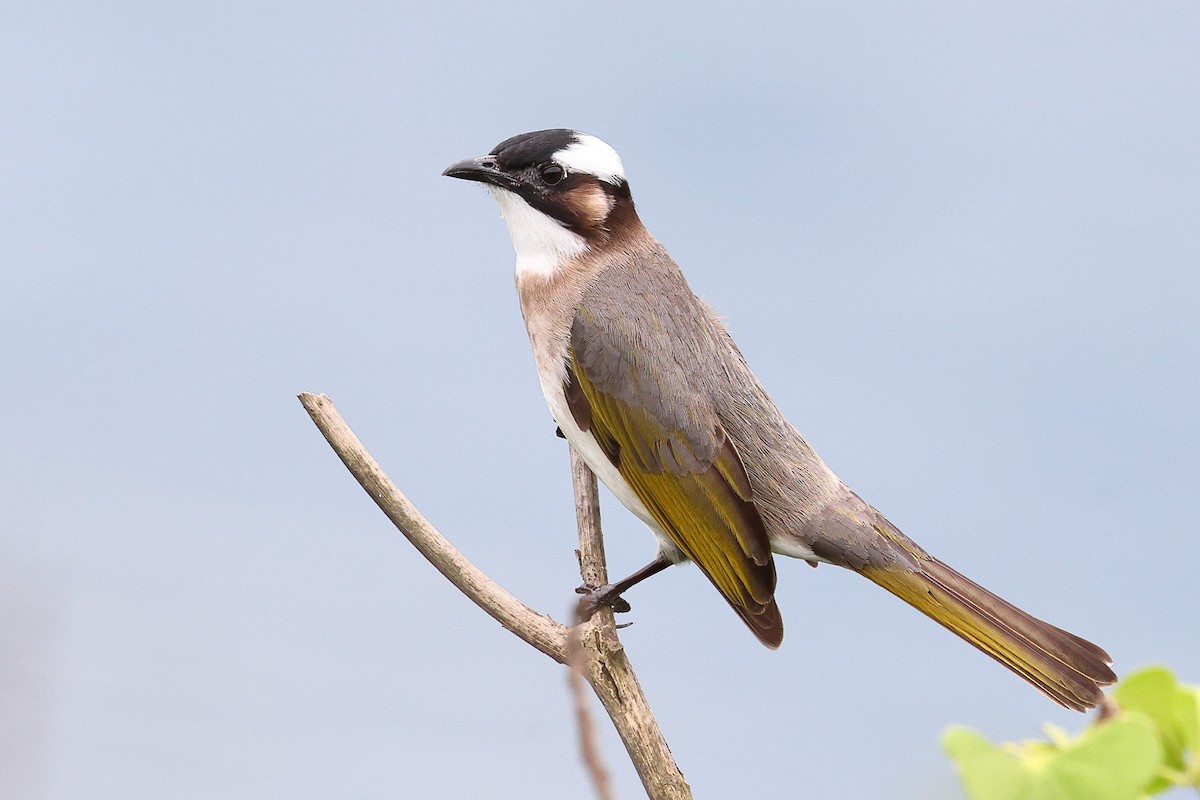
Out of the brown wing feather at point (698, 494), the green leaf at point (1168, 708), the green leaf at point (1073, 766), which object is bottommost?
Result: the green leaf at point (1073, 766)

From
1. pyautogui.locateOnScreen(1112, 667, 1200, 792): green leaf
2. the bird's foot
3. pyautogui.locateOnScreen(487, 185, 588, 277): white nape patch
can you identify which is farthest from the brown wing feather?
pyautogui.locateOnScreen(1112, 667, 1200, 792): green leaf

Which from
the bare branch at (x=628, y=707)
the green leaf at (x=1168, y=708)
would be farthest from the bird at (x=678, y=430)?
the green leaf at (x=1168, y=708)

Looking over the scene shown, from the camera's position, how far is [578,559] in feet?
14.9

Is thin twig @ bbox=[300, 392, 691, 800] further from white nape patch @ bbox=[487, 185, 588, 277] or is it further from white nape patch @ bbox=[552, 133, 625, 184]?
white nape patch @ bbox=[552, 133, 625, 184]

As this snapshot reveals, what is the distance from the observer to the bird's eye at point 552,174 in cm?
468

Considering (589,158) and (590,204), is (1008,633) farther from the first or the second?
(589,158)

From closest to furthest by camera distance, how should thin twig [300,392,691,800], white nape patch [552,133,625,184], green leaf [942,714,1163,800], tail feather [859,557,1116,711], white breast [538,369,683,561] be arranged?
green leaf [942,714,1163,800] → thin twig [300,392,691,800] → tail feather [859,557,1116,711] → white breast [538,369,683,561] → white nape patch [552,133,625,184]

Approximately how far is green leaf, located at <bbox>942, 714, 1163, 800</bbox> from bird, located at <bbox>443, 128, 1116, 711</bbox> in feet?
10.1

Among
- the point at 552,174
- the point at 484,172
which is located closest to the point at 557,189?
the point at 552,174

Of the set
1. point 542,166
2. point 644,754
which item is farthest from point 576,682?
point 542,166

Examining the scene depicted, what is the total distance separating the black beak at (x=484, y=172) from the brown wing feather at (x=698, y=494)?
0.89 meters

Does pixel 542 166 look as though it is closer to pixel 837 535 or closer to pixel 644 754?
pixel 837 535

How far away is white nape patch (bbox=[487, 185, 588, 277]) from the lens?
4754mm

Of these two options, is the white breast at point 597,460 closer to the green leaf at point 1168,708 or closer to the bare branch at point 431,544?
the bare branch at point 431,544
